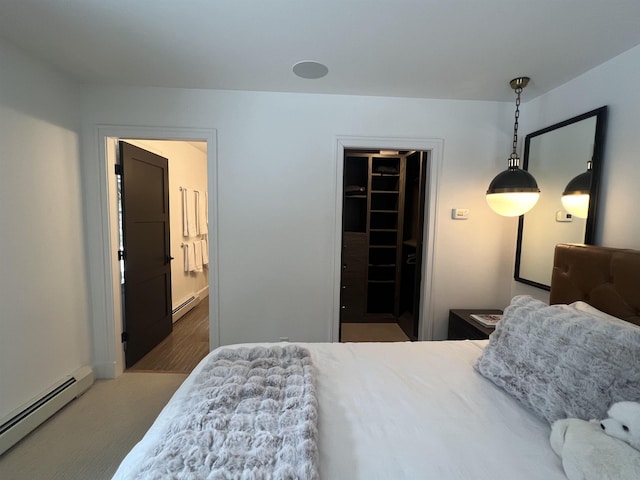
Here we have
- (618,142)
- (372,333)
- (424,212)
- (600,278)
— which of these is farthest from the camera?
(372,333)

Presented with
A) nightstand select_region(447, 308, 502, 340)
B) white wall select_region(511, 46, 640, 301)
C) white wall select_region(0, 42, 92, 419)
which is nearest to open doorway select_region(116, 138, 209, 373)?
white wall select_region(0, 42, 92, 419)

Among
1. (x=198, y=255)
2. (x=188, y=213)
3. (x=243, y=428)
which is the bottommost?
(x=243, y=428)

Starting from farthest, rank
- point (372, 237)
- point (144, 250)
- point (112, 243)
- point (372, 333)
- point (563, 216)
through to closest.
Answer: point (372, 237)
point (372, 333)
point (144, 250)
point (112, 243)
point (563, 216)

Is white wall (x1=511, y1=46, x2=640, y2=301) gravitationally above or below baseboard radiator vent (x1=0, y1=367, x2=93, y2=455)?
above

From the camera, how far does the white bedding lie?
0.85 m

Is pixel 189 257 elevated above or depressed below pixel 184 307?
above

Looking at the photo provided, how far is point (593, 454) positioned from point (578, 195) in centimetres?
163

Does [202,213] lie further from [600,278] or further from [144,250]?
[600,278]

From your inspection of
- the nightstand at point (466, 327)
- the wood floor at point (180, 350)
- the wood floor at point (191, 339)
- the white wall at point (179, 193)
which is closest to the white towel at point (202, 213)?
the white wall at point (179, 193)

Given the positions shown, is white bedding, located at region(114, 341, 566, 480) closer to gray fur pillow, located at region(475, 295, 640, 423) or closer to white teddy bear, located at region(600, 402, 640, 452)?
gray fur pillow, located at region(475, 295, 640, 423)

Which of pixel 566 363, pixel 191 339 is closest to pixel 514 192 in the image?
pixel 566 363

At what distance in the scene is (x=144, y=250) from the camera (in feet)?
8.75

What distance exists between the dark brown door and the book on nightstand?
301 centimetres

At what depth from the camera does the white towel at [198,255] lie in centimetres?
419
